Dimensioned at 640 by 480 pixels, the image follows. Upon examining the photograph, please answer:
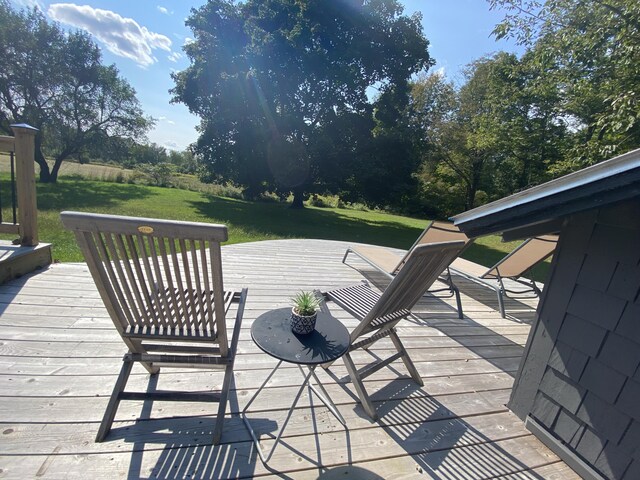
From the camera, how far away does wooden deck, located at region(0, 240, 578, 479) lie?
155 centimetres

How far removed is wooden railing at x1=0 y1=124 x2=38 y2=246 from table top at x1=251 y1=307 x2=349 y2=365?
3318mm

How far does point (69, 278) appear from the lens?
3.52m

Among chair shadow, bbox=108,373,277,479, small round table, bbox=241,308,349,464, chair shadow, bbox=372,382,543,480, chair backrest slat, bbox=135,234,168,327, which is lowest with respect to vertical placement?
chair shadow, bbox=108,373,277,479

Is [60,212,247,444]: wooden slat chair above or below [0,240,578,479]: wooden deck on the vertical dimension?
above

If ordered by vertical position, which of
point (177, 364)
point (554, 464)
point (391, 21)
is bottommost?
point (554, 464)

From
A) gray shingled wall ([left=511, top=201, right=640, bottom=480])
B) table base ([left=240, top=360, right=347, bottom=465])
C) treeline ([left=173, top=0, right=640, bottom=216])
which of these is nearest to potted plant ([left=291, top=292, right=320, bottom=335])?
table base ([left=240, top=360, right=347, bottom=465])

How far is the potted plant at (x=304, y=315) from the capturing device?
1749 millimetres

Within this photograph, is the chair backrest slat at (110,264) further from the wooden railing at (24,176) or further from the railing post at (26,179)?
the wooden railing at (24,176)

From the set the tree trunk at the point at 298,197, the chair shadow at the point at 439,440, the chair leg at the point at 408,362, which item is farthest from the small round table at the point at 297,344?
the tree trunk at the point at 298,197

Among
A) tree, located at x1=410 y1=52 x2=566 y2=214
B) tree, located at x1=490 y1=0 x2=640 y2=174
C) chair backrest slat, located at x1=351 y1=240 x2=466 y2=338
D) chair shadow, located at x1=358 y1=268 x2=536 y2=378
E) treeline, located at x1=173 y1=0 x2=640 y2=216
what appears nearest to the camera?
chair backrest slat, located at x1=351 y1=240 x2=466 y2=338

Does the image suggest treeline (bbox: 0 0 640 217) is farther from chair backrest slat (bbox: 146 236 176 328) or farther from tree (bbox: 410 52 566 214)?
chair backrest slat (bbox: 146 236 176 328)

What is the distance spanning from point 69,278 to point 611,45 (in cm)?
997

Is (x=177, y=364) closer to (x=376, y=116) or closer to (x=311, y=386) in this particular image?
(x=311, y=386)

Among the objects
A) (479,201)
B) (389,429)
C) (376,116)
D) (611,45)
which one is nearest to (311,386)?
(389,429)
